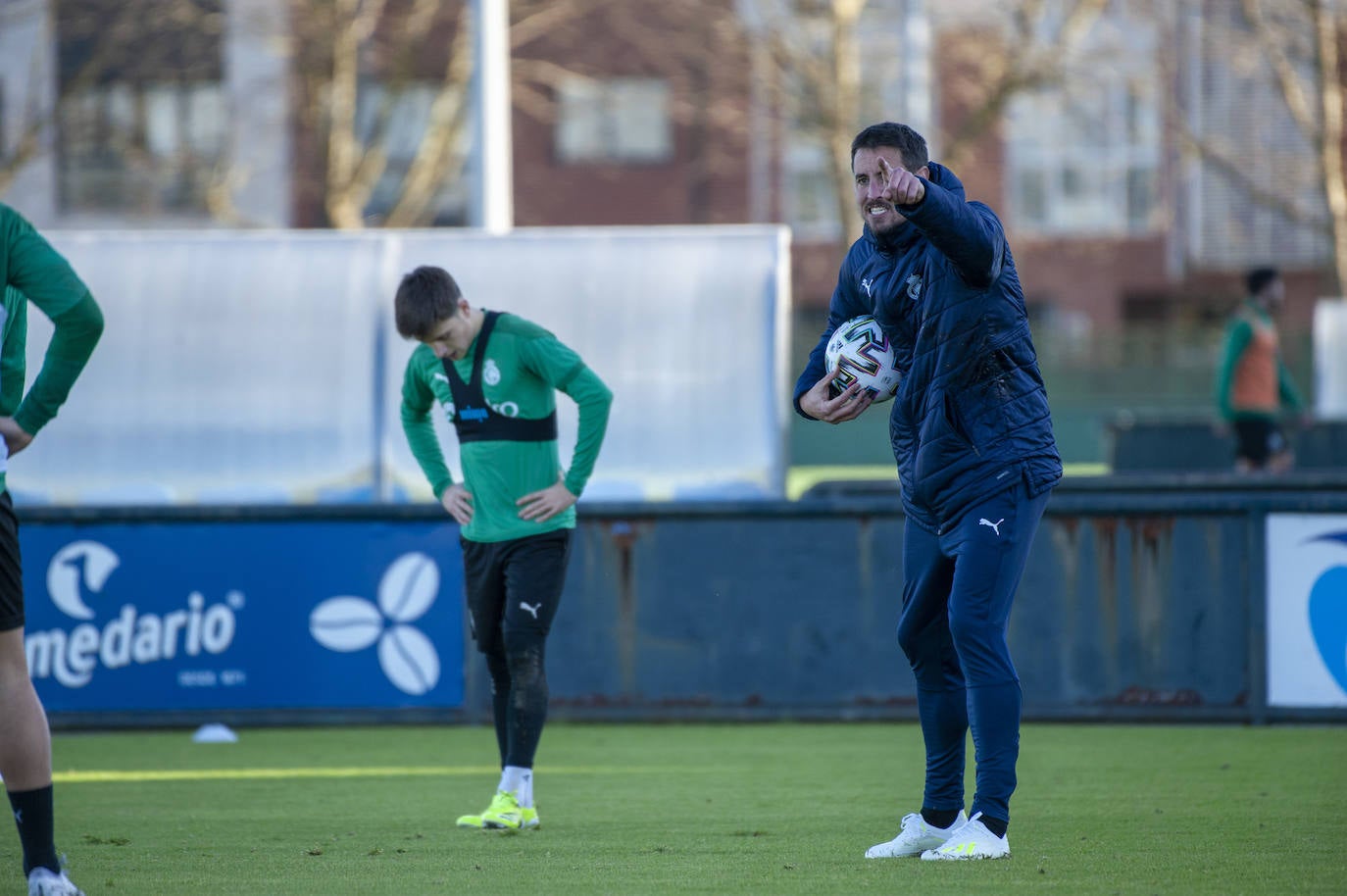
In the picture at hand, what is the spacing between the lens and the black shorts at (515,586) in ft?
20.5

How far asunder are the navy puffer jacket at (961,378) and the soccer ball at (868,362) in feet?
0.22

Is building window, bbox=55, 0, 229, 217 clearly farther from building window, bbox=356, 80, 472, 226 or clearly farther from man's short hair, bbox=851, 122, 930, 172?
man's short hair, bbox=851, 122, 930, 172

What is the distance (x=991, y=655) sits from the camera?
5.16 metres

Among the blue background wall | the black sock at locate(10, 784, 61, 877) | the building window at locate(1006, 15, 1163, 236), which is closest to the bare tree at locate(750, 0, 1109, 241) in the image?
the building window at locate(1006, 15, 1163, 236)

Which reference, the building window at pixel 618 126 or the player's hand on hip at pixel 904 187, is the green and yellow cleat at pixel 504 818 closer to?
the player's hand on hip at pixel 904 187

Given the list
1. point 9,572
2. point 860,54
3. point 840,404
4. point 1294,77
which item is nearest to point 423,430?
point 840,404

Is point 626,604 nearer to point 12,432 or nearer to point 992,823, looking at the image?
point 992,823

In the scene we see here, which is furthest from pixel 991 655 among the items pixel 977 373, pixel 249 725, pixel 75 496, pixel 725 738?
pixel 75 496

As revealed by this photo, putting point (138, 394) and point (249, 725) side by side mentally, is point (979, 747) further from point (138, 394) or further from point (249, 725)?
point (138, 394)

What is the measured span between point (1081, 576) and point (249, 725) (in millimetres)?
4298

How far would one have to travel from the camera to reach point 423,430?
6719mm

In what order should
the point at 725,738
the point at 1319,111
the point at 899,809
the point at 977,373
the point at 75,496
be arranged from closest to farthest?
the point at 977,373 → the point at 899,809 → the point at 725,738 → the point at 75,496 → the point at 1319,111

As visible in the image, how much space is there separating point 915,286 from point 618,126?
35.0 metres

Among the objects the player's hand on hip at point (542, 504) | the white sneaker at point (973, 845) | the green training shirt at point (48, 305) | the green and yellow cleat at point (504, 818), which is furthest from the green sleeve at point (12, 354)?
the white sneaker at point (973, 845)
